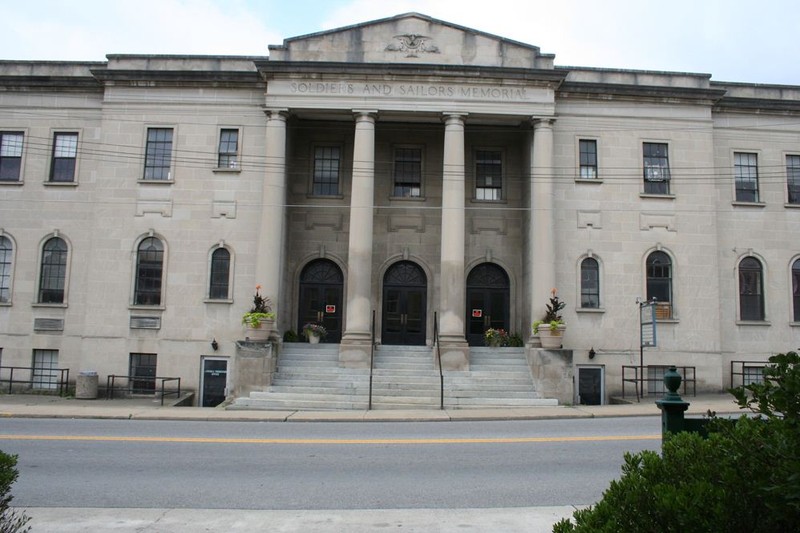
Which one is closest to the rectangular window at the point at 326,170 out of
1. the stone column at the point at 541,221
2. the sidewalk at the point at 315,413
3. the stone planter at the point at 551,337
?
the stone column at the point at 541,221

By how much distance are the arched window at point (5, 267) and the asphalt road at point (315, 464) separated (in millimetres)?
10777

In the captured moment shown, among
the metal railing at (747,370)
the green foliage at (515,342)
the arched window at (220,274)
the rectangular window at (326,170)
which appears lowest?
the metal railing at (747,370)

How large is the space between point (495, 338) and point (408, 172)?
722 centimetres

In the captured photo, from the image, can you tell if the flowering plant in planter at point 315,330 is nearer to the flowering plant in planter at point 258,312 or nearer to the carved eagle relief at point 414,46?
the flowering plant in planter at point 258,312

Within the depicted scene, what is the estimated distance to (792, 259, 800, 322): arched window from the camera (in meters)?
24.8

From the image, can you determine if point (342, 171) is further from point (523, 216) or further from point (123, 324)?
point (123, 324)

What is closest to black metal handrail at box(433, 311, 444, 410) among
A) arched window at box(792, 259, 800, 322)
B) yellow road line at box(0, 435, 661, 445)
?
yellow road line at box(0, 435, 661, 445)

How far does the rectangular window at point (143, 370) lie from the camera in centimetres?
2305

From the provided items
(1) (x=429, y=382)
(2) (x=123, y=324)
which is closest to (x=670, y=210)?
(1) (x=429, y=382)

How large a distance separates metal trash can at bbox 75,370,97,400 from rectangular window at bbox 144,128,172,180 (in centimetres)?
724

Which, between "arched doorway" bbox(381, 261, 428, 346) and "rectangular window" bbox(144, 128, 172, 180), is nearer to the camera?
"rectangular window" bbox(144, 128, 172, 180)

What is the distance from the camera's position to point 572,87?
24.2m

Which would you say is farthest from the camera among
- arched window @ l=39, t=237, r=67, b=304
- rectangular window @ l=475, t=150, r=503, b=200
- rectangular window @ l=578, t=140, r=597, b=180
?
rectangular window @ l=475, t=150, r=503, b=200

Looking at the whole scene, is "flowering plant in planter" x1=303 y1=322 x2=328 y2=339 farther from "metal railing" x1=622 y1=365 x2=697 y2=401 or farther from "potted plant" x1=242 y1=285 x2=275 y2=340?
"metal railing" x1=622 y1=365 x2=697 y2=401
